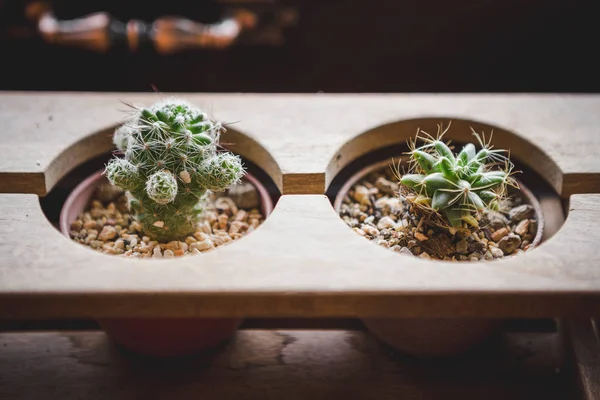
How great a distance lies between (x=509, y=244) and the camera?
1.39 m

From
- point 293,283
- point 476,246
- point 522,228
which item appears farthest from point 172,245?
point 522,228

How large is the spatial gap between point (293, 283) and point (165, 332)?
0.35 metres

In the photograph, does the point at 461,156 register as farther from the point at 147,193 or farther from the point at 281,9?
the point at 281,9

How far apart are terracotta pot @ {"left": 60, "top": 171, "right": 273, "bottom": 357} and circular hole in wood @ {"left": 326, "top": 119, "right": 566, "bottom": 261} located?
0.71 feet

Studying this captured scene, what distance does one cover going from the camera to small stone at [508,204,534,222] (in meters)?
1.46

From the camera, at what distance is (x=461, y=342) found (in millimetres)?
1369

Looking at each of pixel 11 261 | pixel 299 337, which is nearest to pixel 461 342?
pixel 299 337

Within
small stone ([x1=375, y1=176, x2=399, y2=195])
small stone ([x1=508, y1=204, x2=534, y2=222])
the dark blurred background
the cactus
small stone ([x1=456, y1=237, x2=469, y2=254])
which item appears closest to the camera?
the cactus

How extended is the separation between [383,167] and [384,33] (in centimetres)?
72

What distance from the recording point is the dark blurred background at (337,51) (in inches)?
82.0

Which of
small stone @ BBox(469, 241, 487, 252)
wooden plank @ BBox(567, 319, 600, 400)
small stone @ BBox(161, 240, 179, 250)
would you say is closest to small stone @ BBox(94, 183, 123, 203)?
small stone @ BBox(161, 240, 179, 250)

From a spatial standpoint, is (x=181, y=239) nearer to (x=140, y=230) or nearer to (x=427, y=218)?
(x=140, y=230)

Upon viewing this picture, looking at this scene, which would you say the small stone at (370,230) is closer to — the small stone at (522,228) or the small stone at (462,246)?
the small stone at (462,246)

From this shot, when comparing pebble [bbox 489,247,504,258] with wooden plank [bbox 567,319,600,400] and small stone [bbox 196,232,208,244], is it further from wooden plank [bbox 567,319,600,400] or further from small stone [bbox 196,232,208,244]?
small stone [bbox 196,232,208,244]
